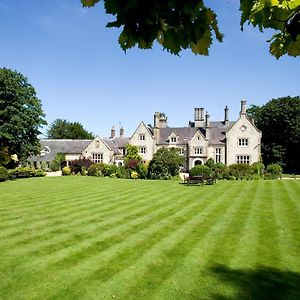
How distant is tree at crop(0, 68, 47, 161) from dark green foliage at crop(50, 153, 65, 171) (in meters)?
13.7

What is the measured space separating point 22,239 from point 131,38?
434 inches

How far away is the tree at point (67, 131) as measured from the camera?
3962 inches

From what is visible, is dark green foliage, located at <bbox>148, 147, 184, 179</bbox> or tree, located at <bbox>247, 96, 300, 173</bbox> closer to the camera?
dark green foliage, located at <bbox>148, 147, 184, 179</bbox>

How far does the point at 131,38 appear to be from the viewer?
2.87 metres

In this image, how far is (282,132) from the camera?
63.8 meters

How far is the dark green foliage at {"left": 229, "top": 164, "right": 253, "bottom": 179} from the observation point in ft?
138

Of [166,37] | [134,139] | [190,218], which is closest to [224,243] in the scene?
[190,218]

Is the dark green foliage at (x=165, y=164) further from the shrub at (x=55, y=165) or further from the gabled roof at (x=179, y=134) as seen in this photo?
the shrub at (x=55, y=165)

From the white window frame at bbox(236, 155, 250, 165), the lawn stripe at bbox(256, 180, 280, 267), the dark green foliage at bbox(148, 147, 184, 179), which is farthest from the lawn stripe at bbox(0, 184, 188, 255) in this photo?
the white window frame at bbox(236, 155, 250, 165)

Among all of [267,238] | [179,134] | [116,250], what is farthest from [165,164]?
[116,250]

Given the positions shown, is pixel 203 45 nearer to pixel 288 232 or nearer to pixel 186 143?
pixel 288 232

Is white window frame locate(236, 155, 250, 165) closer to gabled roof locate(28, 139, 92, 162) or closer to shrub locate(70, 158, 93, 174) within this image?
shrub locate(70, 158, 93, 174)

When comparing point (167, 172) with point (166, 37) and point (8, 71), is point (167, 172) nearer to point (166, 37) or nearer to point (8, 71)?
point (8, 71)

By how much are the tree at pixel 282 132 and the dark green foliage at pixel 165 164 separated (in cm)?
2574
